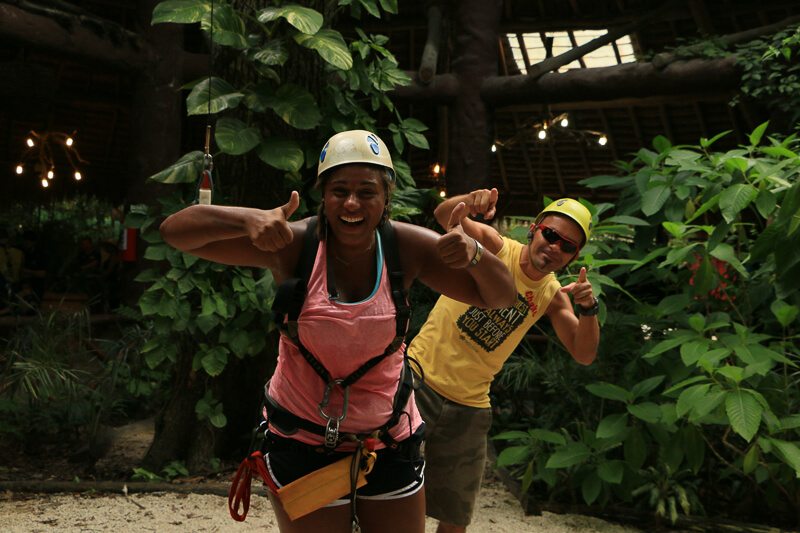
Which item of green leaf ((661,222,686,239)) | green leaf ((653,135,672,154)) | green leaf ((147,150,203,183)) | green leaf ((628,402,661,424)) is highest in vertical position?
green leaf ((147,150,203,183))

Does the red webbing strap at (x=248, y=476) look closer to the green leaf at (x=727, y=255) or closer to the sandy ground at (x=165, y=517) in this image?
the sandy ground at (x=165, y=517)

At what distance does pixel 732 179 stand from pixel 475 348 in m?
2.06

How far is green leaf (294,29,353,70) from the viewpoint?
4.16 meters

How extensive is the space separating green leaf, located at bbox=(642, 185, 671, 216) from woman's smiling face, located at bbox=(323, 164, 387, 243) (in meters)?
2.98

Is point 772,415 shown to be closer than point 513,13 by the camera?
Yes

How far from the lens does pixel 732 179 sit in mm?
4289

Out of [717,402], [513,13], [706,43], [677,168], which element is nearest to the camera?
[717,402]

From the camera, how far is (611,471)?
14.0 feet

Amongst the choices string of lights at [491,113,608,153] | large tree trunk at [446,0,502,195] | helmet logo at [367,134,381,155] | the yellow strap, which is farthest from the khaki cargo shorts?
string of lights at [491,113,608,153]

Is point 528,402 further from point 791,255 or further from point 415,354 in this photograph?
point 415,354

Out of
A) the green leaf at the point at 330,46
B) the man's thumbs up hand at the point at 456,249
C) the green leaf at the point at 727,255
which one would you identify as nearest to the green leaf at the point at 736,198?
the green leaf at the point at 727,255

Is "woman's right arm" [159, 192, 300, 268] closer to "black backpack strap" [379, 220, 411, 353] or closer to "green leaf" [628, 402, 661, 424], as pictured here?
"black backpack strap" [379, 220, 411, 353]

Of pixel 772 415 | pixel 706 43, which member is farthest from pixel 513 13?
pixel 772 415

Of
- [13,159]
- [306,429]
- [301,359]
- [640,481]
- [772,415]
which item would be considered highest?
[13,159]
